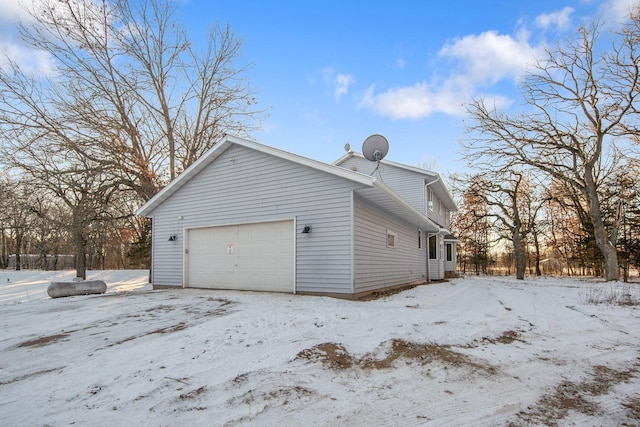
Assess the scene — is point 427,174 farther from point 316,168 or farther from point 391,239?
point 316,168

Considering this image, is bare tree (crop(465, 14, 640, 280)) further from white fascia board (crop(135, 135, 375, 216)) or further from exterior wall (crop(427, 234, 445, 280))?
white fascia board (crop(135, 135, 375, 216))

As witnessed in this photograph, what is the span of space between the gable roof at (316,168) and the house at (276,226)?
0.03 m

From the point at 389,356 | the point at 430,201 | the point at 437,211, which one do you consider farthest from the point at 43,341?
the point at 437,211

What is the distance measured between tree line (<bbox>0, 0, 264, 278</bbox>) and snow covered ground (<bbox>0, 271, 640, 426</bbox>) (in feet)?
34.1

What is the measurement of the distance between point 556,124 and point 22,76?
22.6 metres

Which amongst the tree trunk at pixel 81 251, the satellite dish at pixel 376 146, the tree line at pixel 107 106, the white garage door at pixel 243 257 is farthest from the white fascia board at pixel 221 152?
the tree trunk at pixel 81 251

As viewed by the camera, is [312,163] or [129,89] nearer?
[312,163]

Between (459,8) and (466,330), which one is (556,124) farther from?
(466,330)

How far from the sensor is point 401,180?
633 inches

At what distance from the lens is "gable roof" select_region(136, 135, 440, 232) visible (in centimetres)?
782

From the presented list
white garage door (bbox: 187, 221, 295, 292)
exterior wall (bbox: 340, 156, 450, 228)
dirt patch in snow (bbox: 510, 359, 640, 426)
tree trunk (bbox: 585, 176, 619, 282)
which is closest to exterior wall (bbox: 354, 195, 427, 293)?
white garage door (bbox: 187, 221, 295, 292)

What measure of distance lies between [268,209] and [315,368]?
615 centimetres

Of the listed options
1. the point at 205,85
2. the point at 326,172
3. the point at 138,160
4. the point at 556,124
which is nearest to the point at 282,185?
the point at 326,172

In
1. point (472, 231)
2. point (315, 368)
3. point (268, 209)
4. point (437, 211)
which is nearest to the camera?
point (315, 368)
